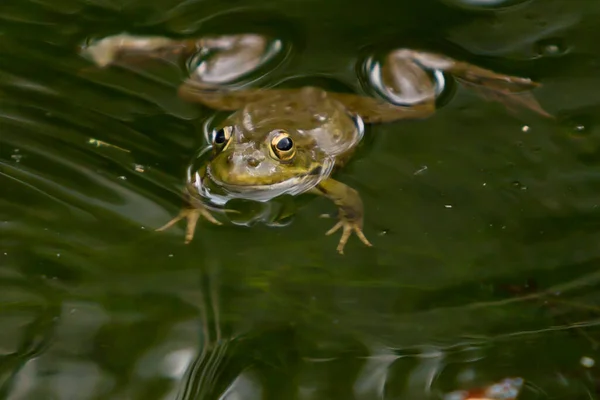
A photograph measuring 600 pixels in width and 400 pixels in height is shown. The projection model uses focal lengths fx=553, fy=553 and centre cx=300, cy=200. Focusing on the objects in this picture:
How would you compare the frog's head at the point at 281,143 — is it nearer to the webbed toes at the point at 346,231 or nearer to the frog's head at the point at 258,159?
the frog's head at the point at 258,159

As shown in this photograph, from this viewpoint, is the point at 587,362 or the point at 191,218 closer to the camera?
the point at 587,362

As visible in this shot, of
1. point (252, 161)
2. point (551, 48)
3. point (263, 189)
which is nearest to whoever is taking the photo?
point (252, 161)

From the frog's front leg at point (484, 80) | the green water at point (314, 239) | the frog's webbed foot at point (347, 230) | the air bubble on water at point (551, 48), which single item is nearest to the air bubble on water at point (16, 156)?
the green water at point (314, 239)

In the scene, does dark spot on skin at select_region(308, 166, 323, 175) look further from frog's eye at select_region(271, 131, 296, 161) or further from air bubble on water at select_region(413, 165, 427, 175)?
air bubble on water at select_region(413, 165, 427, 175)

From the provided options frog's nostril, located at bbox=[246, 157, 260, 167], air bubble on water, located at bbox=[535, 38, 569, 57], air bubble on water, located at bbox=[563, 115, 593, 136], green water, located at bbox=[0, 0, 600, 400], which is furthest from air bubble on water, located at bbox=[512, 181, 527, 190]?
frog's nostril, located at bbox=[246, 157, 260, 167]

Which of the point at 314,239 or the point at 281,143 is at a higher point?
the point at 281,143

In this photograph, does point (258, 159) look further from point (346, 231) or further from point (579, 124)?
point (579, 124)

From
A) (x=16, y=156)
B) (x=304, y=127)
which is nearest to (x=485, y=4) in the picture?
(x=304, y=127)
